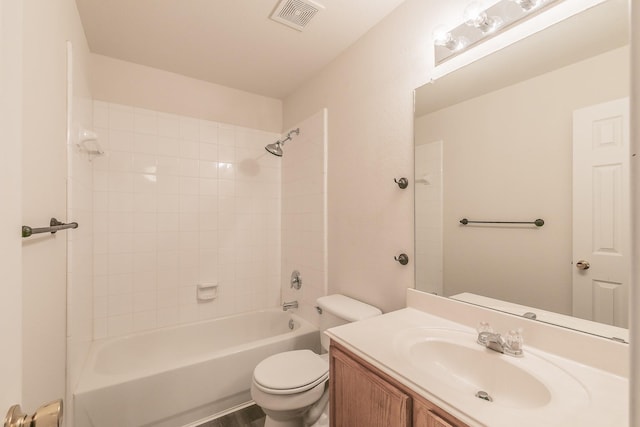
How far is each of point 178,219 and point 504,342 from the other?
7.36ft

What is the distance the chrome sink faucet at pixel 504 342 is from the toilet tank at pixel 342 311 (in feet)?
1.99

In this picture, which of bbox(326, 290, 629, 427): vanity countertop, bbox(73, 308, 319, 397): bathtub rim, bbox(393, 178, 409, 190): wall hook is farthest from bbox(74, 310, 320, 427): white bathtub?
bbox(393, 178, 409, 190): wall hook

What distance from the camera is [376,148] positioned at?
5.45 feet

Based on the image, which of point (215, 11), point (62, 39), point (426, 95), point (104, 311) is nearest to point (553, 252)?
point (426, 95)

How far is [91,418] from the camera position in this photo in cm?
145

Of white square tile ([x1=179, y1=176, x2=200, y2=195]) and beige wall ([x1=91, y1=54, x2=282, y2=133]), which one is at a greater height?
beige wall ([x1=91, y1=54, x2=282, y2=133])

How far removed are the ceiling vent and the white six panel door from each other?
51.9 inches

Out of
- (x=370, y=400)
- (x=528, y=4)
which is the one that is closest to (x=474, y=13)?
(x=528, y=4)

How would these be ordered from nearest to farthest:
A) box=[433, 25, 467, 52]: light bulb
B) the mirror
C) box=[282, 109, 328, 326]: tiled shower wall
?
the mirror, box=[433, 25, 467, 52]: light bulb, box=[282, 109, 328, 326]: tiled shower wall

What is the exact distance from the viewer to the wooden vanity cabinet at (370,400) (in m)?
0.79

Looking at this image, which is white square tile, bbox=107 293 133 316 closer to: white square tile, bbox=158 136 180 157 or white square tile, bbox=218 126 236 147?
white square tile, bbox=158 136 180 157

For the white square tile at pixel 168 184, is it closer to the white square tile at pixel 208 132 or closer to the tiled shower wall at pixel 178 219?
the tiled shower wall at pixel 178 219

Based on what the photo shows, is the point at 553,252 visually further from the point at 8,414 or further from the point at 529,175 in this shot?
the point at 8,414

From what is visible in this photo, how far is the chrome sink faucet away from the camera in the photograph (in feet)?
3.12
